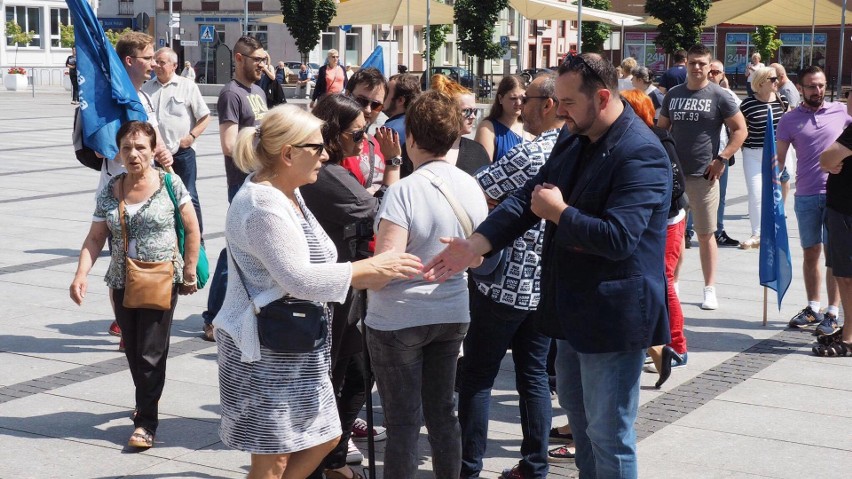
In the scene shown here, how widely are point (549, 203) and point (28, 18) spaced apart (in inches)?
2392

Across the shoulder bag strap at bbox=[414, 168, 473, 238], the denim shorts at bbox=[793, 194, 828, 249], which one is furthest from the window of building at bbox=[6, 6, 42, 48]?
the shoulder bag strap at bbox=[414, 168, 473, 238]

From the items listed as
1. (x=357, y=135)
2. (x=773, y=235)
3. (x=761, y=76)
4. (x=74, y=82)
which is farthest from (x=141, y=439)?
(x=761, y=76)

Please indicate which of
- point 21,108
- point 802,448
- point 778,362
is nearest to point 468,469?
point 802,448

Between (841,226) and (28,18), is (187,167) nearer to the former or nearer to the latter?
(841,226)

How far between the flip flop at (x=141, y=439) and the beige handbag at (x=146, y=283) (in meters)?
0.59

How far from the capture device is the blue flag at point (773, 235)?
7848 mm

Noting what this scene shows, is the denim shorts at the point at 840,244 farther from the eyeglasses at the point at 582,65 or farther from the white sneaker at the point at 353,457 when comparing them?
the eyeglasses at the point at 582,65

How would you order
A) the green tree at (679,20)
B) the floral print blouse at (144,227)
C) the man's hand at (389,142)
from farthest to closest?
the green tree at (679,20) → the floral print blouse at (144,227) → the man's hand at (389,142)

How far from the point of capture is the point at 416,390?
412 cm

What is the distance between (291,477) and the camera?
3.83 meters

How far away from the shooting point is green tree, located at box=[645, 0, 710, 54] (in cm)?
3766

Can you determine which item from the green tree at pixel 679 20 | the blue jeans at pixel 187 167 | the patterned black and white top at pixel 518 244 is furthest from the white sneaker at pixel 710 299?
the green tree at pixel 679 20

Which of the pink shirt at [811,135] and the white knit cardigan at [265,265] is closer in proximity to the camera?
the white knit cardigan at [265,265]

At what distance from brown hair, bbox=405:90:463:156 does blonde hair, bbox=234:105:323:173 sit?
50cm
